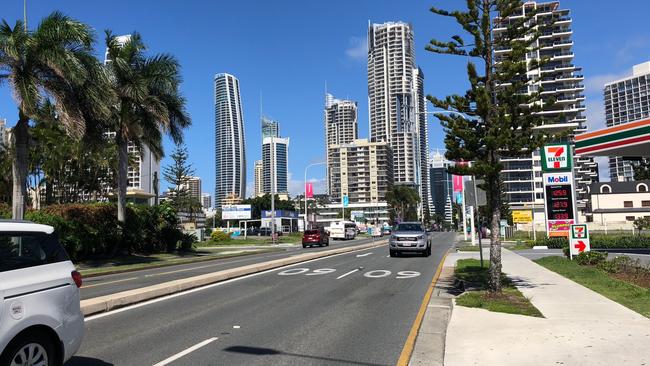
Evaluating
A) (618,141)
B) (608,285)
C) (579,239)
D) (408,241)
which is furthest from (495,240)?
(618,141)

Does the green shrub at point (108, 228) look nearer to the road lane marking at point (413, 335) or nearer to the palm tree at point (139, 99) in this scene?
the palm tree at point (139, 99)

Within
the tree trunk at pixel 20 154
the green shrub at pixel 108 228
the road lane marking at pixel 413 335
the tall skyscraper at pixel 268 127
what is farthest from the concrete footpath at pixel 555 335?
the tall skyscraper at pixel 268 127

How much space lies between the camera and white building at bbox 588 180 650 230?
93.9 meters

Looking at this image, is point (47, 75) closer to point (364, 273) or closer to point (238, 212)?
point (364, 273)

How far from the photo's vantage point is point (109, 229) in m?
31.3

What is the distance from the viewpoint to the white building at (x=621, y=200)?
9388cm

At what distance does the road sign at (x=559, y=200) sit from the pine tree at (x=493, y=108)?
1706cm

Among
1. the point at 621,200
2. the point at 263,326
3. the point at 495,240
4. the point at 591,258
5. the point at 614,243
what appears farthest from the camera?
the point at 621,200

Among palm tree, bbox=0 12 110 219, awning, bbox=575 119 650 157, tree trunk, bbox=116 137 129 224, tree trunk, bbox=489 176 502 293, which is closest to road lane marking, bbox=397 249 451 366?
tree trunk, bbox=489 176 502 293

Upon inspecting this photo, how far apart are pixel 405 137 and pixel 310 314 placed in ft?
595

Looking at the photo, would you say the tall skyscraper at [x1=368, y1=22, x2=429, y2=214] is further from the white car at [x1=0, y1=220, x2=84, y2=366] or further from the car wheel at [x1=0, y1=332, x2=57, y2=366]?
the car wheel at [x1=0, y1=332, x2=57, y2=366]

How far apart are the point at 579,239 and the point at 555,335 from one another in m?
13.5

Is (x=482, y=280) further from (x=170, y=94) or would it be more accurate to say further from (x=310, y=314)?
(x=170, y=94)

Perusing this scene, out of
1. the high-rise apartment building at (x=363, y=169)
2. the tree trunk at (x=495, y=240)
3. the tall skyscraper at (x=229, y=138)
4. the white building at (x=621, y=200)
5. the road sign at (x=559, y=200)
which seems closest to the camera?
the tree trunk at (x=495, y=240)
